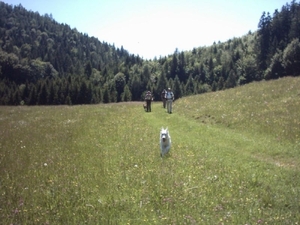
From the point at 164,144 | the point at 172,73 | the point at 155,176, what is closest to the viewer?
the point at 155,176

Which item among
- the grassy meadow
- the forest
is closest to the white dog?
the grassy meadow

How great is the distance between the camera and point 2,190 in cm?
930

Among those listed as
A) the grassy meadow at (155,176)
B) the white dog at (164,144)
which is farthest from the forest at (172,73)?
the white dog at (164,144)

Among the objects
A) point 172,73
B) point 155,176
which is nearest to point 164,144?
point 155,176

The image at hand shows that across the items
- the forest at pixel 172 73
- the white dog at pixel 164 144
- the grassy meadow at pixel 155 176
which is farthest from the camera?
the forest at pixel 172 73

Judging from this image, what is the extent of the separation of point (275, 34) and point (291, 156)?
125435mm

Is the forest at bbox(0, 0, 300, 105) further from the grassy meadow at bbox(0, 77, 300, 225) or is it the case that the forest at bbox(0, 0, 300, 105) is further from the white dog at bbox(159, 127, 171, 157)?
the white dog at bbox(159, 127, 171, 157)

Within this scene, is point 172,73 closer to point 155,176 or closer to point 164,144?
point 164,144

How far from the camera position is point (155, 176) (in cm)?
1014

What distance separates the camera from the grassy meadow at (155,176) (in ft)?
24.3

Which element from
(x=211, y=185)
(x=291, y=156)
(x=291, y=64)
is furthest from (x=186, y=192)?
(x=291, y=64)

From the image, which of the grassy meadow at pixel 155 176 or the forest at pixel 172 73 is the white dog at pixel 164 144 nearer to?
the grassy meadow at pixel 155 176

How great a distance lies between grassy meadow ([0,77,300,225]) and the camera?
739cm

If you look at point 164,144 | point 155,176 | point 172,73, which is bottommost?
point 155,176
